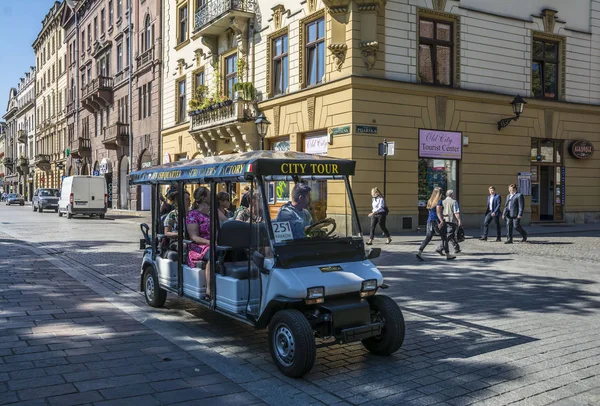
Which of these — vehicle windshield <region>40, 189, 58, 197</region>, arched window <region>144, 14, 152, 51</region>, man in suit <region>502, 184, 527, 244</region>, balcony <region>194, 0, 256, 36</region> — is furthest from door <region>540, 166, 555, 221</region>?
→ vehicle windshield <region>40, 189, 58, 197</region>

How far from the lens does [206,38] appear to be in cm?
2684

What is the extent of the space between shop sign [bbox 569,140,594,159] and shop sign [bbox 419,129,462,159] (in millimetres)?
6000

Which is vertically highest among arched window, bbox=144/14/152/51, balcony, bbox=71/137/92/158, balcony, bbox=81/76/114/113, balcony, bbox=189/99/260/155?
arched window, bbox=144/14/152/51

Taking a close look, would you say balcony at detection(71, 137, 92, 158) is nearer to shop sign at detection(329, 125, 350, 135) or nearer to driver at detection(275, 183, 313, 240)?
shop sign at detection(329, 125, 350, 135)

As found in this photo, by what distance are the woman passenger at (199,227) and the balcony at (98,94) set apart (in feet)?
126

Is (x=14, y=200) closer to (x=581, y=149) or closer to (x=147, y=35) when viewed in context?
(x=147, y=35)

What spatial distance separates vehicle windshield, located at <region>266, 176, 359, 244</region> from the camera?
560 cm

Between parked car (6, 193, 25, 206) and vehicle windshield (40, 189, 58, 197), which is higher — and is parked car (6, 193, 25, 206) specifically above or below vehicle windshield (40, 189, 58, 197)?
below

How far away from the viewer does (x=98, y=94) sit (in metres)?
42.3

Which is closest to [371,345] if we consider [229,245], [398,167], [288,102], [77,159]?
[229,245]

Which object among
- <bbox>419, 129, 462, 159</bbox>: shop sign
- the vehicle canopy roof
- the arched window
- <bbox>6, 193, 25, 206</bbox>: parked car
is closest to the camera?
the vehicle canopy roof

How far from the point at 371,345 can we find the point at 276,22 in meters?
18.9

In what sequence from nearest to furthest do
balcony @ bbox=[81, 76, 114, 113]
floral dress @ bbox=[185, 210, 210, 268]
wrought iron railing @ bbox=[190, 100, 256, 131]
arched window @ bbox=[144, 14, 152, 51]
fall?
floral dress @ bbox=[185, 210, 210, 268]
wrought iron railing @ bbox=[190, 100, 256, 131]
arched window @ bbox=[144, 14, 152, 51]
balcony @ bbox=[81, 76, 114, 113]

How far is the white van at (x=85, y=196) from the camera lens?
30.1 m
